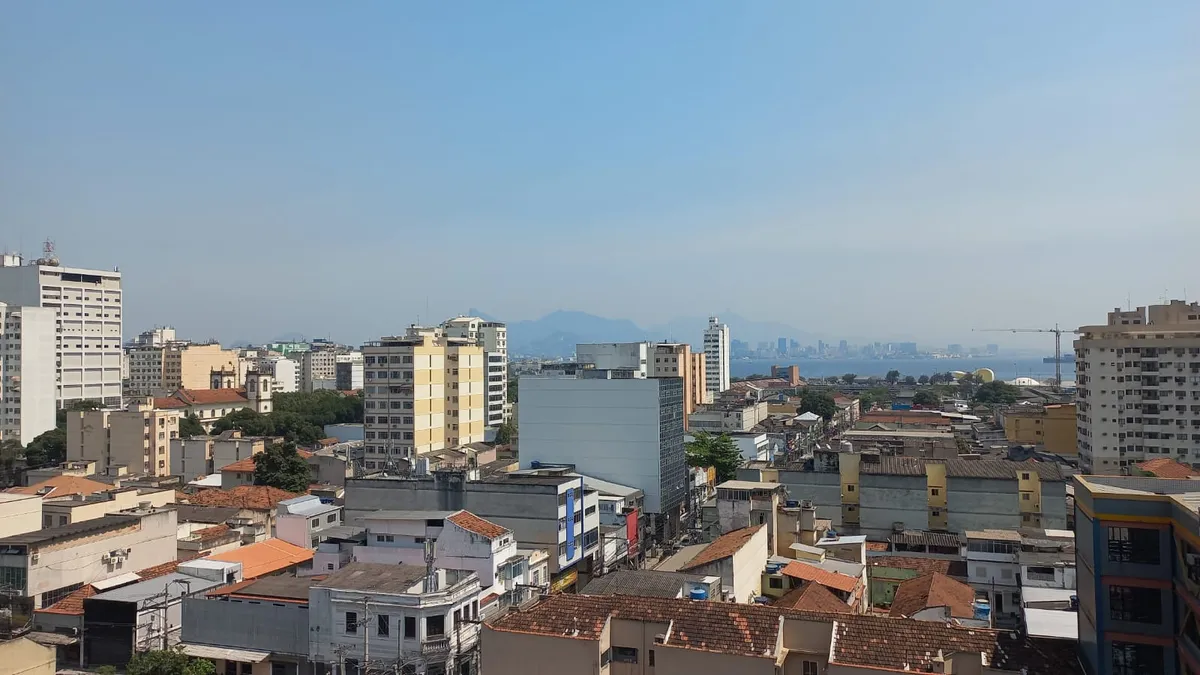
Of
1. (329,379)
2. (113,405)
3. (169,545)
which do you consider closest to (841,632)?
(169,545)

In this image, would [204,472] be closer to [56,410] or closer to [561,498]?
[56,410]

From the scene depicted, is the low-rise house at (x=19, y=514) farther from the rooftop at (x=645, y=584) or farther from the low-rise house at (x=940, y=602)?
the low-rise house at (x=940, y=602)

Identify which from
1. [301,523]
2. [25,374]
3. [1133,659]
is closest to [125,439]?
[25,374]

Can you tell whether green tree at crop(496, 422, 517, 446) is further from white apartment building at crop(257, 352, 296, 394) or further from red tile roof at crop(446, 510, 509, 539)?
white apartment building at crop(257, 352, 296, 394)

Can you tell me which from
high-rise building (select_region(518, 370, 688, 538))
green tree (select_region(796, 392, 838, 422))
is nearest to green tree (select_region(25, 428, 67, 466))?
high-rise building (select_region(518, 370, 688, 538))

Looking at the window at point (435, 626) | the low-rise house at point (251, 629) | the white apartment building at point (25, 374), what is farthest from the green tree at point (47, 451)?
the window at point (435, 626)
